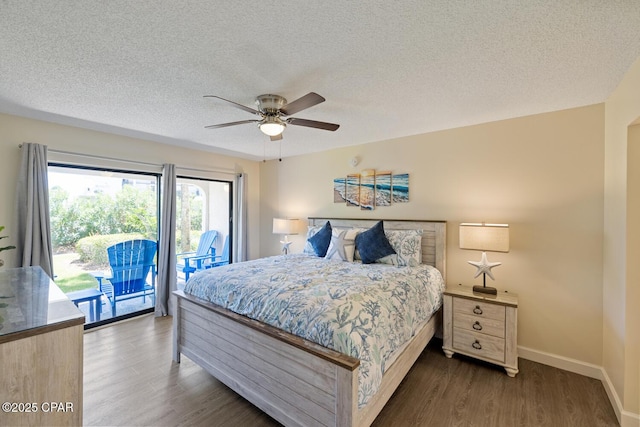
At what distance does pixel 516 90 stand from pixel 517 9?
1063mm

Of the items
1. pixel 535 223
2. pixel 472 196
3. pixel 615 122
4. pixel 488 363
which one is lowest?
pixel 488 363

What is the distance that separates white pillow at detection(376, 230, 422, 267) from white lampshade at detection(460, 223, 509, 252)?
1.68ft

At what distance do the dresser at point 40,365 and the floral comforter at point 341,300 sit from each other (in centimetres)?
102

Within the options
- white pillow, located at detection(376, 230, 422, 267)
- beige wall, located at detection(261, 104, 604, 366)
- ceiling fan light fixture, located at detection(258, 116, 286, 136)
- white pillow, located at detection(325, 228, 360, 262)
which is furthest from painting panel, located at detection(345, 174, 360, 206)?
ceiling fan light fixture, located at detection(258, 116, 286, 136)

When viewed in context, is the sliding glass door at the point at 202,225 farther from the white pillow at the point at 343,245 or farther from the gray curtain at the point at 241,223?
the white pillow at the point at 343,245

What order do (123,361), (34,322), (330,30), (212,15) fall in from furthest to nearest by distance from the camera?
(123,361) → (330,30) → (212,15) → (34,322)

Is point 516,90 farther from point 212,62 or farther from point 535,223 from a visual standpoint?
point 212,62

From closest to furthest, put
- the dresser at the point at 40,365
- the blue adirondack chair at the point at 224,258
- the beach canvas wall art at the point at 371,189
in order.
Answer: the dresser at the point at 40,365, the beach canvas wall art at the point at 371,189, the blue adirondack chair at the point at 224,258

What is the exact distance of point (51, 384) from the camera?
125 cm


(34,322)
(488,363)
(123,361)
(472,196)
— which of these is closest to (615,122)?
(472,196)

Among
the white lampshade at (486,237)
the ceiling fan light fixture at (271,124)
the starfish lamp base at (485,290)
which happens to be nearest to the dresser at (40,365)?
the ceiling fan light fixture at (271,124)

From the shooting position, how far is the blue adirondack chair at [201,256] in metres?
4.71

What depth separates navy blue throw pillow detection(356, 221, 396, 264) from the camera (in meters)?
3.16

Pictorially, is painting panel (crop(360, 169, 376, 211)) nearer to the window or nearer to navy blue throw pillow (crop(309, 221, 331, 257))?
navy blue throw pillow (crop(309, 221, 331, 257))
